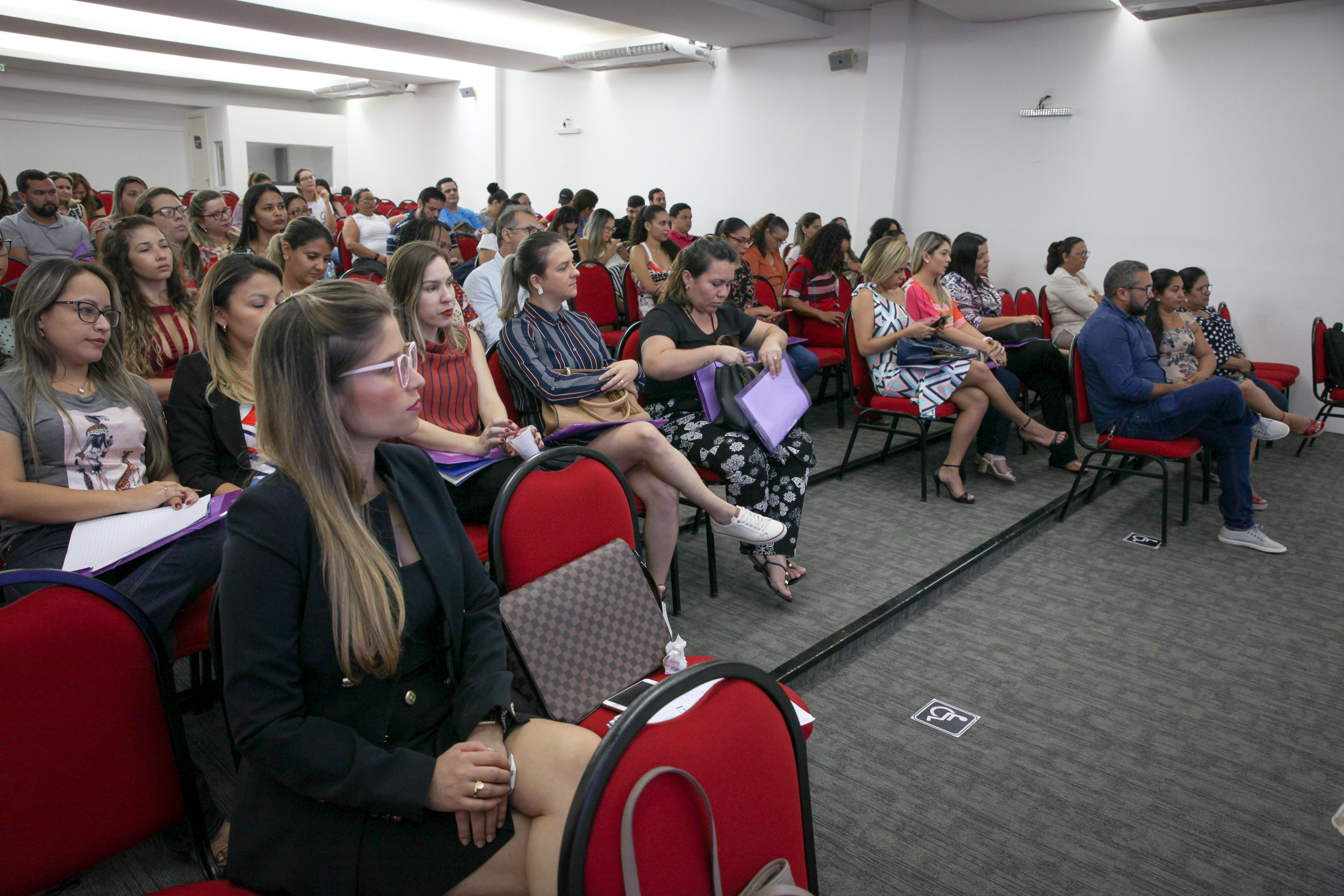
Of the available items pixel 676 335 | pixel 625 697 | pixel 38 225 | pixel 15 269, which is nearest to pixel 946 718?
pixel 625 697

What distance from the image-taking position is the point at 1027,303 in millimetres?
5852

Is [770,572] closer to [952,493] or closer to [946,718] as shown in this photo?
[946,718]

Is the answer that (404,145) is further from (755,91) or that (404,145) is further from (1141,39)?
(1141,39)

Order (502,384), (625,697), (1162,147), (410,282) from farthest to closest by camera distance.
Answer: (1162,147), (502,384), (410,282), (625,697)

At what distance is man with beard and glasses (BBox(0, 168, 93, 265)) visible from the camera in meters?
5.12

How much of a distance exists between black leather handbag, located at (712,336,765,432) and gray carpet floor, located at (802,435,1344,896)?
934mm

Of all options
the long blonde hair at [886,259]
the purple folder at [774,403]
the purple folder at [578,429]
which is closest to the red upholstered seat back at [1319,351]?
the long blonde hair at [886,259]

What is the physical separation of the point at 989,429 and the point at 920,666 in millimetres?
2258

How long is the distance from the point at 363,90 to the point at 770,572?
48.6 feet

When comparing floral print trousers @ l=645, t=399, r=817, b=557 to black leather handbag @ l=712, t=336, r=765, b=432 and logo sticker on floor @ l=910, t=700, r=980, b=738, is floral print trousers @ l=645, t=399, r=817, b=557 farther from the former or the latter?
logo sticker on floor @ l=910, t=700, r=980, b=738

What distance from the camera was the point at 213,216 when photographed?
4.48 meters

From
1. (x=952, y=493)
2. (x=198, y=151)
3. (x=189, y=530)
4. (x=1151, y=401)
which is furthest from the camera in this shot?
(x=198, y=151)

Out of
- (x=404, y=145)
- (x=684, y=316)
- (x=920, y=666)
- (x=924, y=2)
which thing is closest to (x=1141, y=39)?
(x=924, y=2)

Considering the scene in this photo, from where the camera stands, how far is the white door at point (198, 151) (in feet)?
55.8
